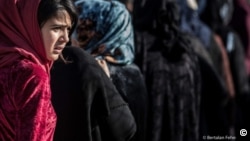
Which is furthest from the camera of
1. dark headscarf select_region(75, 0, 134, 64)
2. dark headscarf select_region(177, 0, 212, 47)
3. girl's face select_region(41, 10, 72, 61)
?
dark headscarf select_region(177, 0, 212, 47)

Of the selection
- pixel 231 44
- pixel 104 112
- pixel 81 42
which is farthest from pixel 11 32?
pixel 231 44

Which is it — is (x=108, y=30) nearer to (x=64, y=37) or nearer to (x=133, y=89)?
(x=133, y=89)

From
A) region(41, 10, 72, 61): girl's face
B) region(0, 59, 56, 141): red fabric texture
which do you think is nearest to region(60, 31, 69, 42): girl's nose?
region(41, 10, 72, 61): girl's face

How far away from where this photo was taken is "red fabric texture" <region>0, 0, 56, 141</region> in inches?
104

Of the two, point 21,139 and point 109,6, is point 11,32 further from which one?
point 109,6

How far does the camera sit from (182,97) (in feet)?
13.9

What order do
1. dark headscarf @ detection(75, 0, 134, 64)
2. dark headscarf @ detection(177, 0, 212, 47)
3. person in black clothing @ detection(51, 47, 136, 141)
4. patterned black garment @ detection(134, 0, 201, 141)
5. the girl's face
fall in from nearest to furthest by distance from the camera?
the girl's face → person in black clothing @ detection(51, 47, 136, 141) → dark headscarf @ detection(75, 0, 134, 64) → patterned black garment @ detection(134, 0, 201, 141) → dark headscarf @ detection(177, 0, 212, 47)

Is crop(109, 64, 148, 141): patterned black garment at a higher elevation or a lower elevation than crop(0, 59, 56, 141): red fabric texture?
lower

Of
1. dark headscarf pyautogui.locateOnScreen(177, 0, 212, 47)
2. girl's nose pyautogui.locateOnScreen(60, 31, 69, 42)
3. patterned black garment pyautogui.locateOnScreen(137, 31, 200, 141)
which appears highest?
girl's nose pyautogui.locateOnScreen(60, 31, 69, 42)

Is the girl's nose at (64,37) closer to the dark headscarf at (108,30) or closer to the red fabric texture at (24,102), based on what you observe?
the red fabric texture at (24,102)

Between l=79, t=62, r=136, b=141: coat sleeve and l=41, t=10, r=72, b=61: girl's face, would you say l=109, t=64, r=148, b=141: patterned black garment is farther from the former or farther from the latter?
l=41, t=10, r=72, b=61: girl's face

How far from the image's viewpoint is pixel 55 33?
2848 millimetres

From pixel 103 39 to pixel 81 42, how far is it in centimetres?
10

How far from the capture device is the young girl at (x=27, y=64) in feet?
8.67
